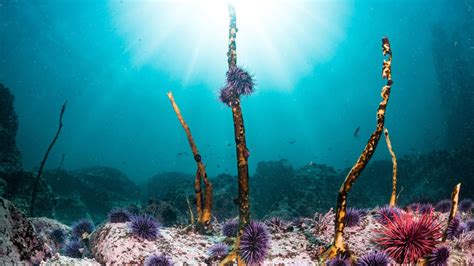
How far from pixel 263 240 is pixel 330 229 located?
219 centimetres

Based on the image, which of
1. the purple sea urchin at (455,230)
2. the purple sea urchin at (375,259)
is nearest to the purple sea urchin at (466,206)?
the purple sea urchin at (455,230)

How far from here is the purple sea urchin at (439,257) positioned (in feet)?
14.4

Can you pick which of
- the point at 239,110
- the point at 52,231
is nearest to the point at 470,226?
the point at 239,110

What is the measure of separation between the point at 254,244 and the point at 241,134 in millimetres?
2207

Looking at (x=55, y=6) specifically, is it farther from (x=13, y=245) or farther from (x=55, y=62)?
(x=13, y=245)

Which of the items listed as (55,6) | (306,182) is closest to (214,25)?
(55,6)

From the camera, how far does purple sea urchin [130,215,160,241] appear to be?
564 centimetres

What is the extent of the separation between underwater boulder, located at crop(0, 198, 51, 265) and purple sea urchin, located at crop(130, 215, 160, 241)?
1502 millimetres

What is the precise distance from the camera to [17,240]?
4148mm

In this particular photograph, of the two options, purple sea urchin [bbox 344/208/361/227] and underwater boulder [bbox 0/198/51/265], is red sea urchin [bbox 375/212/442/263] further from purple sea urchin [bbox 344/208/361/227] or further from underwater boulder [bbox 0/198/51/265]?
underwater boulder [bbox 0/198/51/265]

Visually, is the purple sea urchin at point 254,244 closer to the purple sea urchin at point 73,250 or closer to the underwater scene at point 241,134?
the underwater scene at point 241,134

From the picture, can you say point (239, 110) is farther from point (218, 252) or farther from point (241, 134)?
point (218, 252)

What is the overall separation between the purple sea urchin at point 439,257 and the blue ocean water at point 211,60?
22.9 ft

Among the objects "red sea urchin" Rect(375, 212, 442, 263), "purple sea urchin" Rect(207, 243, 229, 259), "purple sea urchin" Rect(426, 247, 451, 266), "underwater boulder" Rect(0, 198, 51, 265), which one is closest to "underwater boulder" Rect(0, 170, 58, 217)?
"underwater boulder" Rect(0, 198, 51, 265)
